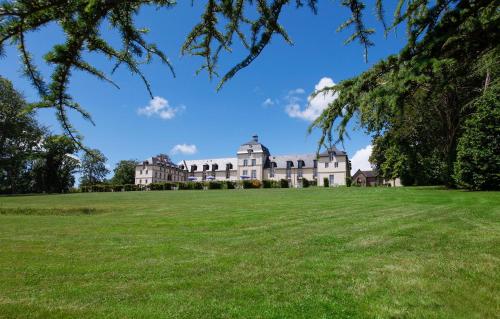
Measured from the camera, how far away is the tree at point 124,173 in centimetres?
7981

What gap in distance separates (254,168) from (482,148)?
50.4 metres

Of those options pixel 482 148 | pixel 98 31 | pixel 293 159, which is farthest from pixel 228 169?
pixel 98 31

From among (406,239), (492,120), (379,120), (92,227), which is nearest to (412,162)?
(492,120)

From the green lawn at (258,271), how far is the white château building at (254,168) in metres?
45.2

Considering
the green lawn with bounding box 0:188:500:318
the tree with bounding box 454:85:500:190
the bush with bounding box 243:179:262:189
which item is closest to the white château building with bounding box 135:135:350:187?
the bush with bounding box 243:179:262:189

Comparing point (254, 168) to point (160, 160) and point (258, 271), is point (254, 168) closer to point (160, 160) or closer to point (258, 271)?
point (160, 160)

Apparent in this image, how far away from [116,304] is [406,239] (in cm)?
632

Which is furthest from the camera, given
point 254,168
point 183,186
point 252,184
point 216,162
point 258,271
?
point 216,162

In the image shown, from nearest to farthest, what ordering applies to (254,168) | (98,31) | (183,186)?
(98,31) < (183,186) < (254,168)

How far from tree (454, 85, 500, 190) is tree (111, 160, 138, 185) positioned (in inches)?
Result: 2980

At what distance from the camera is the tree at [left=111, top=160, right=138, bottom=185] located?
262 feet

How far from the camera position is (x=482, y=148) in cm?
1816

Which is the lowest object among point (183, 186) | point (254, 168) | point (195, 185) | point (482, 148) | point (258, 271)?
point (258, 271)

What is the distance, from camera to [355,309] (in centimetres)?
385
